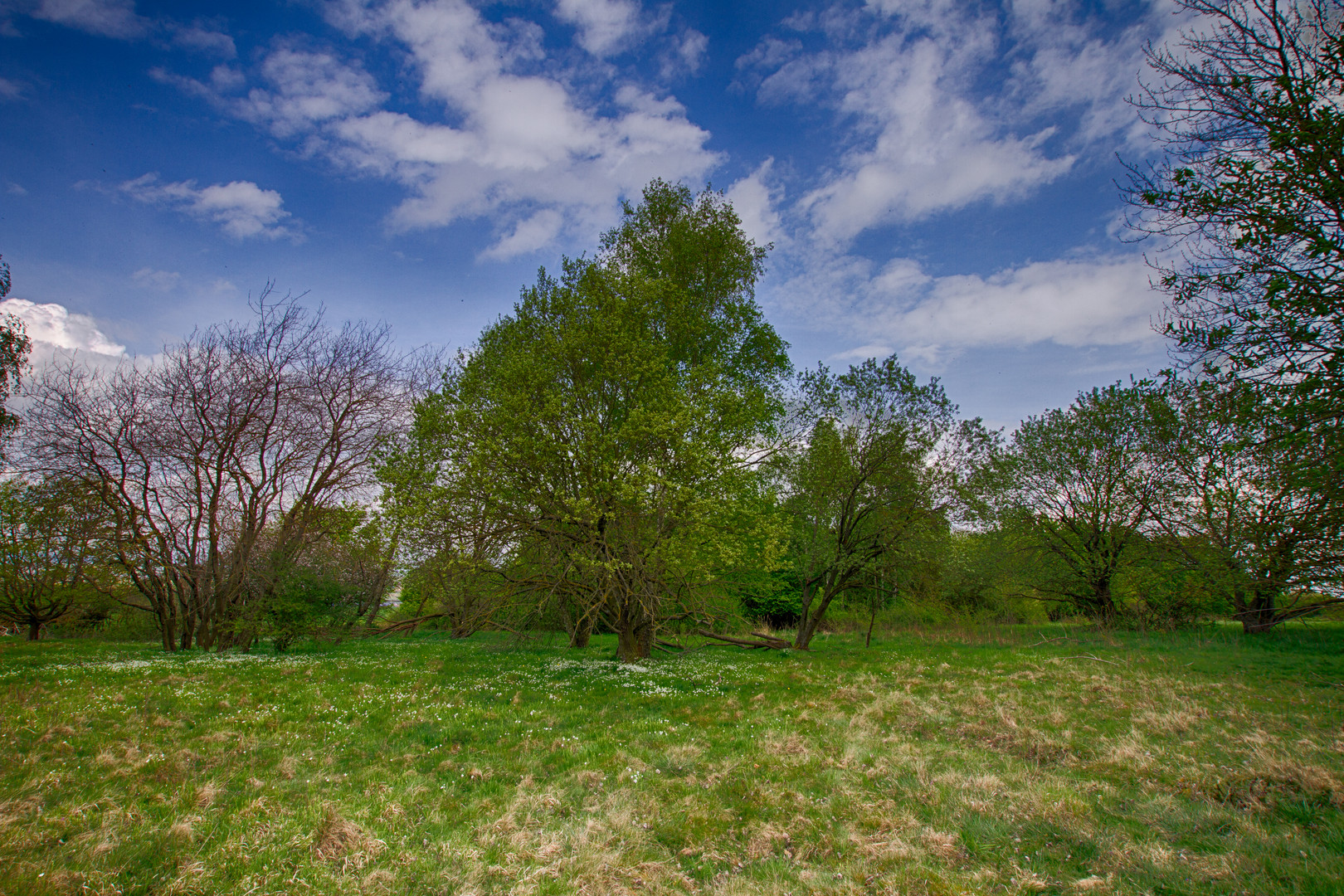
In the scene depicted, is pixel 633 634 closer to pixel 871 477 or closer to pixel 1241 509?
pixel 871 477

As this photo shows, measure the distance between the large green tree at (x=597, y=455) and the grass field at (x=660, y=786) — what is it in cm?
394

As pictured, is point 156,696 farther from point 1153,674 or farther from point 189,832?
point 1153,674

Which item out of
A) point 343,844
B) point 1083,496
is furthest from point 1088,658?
point 343,844

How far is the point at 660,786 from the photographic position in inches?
283

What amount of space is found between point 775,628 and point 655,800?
37.0 metres

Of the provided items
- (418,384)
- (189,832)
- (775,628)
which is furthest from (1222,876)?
(775,628)

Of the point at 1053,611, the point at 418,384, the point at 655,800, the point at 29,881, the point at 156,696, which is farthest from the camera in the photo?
the point at 1053,611

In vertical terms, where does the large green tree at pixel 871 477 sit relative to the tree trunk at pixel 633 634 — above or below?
above

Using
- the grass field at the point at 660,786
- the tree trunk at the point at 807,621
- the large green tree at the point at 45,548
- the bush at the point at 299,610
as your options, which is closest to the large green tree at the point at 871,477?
the tree trunk at the point at 807,621

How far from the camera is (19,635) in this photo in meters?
34.0

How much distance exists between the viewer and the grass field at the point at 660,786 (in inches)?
191

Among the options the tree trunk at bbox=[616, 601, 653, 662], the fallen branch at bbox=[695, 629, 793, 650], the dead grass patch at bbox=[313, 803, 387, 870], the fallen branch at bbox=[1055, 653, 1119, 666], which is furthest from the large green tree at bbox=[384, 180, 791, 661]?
the fallen branch at bbox=[1055, 653, 1119, 666]

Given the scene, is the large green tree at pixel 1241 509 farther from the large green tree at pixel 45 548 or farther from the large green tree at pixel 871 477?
the large green tree at pixel 45 548

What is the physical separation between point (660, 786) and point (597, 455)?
9.49 m
